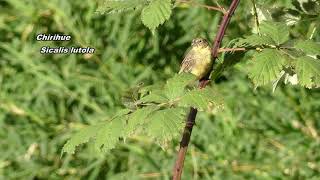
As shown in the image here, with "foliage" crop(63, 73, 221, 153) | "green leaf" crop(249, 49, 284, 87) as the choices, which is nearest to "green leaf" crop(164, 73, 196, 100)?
"foliage" crop(63, 73, 221, 153)

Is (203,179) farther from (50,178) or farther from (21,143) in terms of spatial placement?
(21,143)

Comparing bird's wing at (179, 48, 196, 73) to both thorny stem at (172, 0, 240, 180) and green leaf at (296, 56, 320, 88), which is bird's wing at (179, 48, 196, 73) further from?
green leaf at (296, 56, 320, 88)

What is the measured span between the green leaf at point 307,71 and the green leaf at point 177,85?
18cm

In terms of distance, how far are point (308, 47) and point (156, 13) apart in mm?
258

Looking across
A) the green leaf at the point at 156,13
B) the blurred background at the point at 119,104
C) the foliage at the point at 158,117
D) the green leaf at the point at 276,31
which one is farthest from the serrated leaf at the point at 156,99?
the blurred background at the point at 119,104

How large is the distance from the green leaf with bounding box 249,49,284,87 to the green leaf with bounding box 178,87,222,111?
0.07 m

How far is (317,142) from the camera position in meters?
2.35

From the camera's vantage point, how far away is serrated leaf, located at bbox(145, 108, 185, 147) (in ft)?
2.56

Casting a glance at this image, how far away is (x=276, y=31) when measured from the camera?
934mm

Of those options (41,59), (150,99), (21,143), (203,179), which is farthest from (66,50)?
(150,99)

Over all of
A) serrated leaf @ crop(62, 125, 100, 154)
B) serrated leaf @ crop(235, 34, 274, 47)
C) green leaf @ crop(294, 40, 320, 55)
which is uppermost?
serrated leaf @ crop(235, 34, 274, 47)

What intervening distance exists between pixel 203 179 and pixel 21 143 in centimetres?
83

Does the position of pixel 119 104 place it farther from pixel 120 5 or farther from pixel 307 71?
pixel 307 71

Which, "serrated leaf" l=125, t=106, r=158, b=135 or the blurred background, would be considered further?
the blurred background
